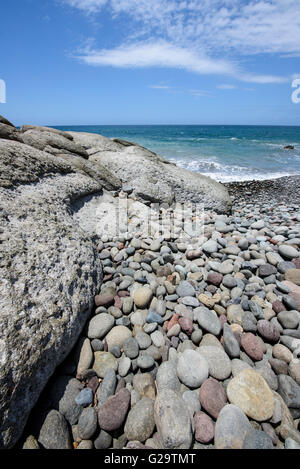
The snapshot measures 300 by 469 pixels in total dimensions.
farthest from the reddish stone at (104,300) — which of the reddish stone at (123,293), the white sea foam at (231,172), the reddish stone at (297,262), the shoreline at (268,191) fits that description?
the white sea foam at (231,172)

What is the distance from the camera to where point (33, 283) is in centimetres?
176

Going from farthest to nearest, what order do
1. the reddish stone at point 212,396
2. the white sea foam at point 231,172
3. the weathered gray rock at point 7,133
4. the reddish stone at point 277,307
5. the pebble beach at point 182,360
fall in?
1. the white sea foam at point 231,172
2. the weathered gray rock at point 7,133
3. the reddish stone at point 277,307
4. the reddish stone at point 212,396
5. the pebble beach at point 182,360

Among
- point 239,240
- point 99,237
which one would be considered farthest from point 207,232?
point 99,237

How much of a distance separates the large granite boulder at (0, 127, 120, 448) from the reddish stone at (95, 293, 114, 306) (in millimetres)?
88

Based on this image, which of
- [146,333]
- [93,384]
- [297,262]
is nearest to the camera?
[93,384]

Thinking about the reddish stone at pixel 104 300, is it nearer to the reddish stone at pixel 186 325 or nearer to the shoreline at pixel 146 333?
the shoreline at pixel 146 333

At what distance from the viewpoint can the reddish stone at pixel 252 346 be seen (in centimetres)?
192

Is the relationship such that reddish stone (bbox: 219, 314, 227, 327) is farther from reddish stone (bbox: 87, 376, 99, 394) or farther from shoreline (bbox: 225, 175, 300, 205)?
shoreline (bbox: 225, 175, 300, 205)

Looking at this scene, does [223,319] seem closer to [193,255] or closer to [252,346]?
[252,346]

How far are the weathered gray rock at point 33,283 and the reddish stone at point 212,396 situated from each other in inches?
43.6

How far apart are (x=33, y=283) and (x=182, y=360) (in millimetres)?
1392

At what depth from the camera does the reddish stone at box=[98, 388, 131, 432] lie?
1484mm

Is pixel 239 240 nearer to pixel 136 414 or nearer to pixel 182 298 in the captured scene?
pixel 182 298

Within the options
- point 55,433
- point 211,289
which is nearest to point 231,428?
point 55,433
